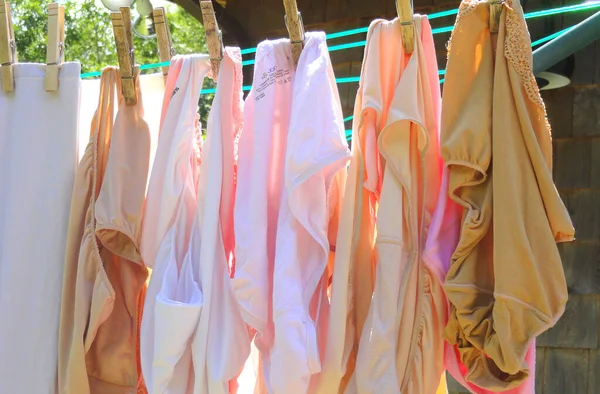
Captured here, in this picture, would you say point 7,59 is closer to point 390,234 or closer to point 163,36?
point 163,36

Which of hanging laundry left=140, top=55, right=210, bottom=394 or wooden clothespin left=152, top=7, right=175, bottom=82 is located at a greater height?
wooden clothespin left=152, top=7, right=175, bottom=82

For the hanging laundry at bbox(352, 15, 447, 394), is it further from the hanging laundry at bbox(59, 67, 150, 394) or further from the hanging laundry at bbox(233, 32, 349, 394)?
the hanging laundry at bbox(59, 67, 150, 394)

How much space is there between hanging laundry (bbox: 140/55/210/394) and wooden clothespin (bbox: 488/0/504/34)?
528 millimetres

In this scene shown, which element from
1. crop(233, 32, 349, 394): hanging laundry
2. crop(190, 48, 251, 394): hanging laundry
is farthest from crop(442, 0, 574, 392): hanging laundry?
crop(190, 48, 251, 394): hanging laundry

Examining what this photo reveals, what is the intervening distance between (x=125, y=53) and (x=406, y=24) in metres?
0.55

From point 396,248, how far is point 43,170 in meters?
0.73

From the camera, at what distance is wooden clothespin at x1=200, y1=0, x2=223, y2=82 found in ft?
4.56

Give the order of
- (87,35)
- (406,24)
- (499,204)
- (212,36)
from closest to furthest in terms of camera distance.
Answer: (499,204) → (406,24) → (212,36) → (87,35)

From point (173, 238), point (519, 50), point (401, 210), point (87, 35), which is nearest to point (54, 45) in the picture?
point (173, 238)

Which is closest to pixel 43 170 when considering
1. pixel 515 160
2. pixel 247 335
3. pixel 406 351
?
pixel 247 335

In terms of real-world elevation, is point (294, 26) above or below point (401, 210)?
above

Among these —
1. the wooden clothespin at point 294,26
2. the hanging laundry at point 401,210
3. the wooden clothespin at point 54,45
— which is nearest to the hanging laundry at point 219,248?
the wooden clothespin at point 294,26

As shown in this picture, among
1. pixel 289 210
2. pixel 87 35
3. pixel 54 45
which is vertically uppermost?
pixel 87 35

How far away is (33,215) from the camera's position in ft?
5.11
